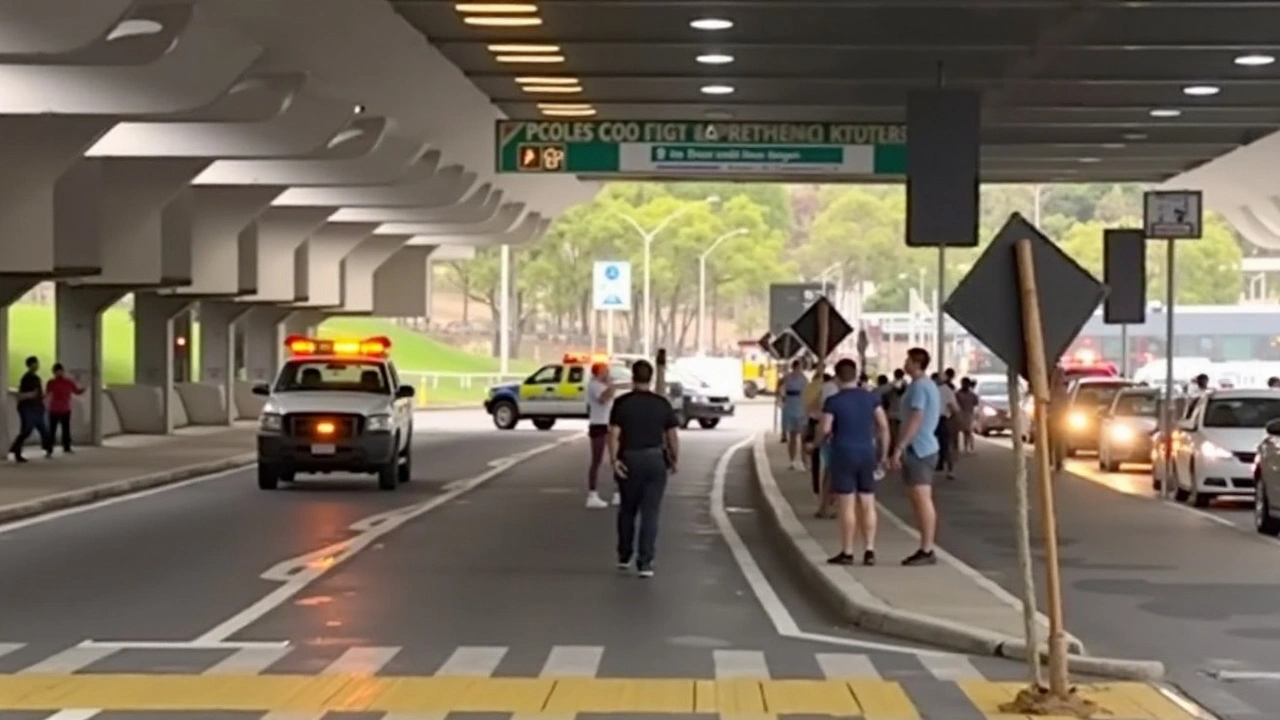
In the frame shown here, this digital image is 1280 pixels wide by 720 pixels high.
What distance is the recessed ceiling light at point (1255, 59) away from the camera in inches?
1164

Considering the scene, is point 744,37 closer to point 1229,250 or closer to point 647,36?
point 647,36

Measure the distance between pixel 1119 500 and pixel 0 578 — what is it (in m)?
17.8

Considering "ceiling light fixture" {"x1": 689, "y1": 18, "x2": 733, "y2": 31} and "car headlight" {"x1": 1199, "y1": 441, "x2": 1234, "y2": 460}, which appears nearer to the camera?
"ceiling light fixture" {"x1": 689, "y1": 18, "x2": 733, "y2": 31}

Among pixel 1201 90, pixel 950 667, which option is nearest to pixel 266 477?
pixel 1201 90

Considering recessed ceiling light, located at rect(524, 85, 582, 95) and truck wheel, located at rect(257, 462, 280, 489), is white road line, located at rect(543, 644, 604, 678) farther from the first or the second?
recessed ceiling light, located at rect(524, 85, 582, 95)

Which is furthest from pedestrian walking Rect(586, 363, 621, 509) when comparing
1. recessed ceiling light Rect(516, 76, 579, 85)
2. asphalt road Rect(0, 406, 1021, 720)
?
recessed ceiling light Rect(516, 76, 579, 85)

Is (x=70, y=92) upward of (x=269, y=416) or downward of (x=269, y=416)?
upward

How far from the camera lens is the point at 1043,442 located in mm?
12367

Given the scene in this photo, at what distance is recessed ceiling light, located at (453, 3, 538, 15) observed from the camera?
83.6ft

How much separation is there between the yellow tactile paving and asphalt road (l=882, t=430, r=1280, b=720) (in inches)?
48.9

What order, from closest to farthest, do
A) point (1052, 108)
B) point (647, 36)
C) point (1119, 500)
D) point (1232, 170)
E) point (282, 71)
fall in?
point (647, 36), point (282, 71), point (1119, 500), point (1052, 108), point (1232, 170)

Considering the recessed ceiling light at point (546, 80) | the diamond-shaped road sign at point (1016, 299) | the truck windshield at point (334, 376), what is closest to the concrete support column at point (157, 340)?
the truck windshield at point (334, 376)

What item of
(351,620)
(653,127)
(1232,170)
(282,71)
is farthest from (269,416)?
(1232,170)

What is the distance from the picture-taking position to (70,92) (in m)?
29.6
